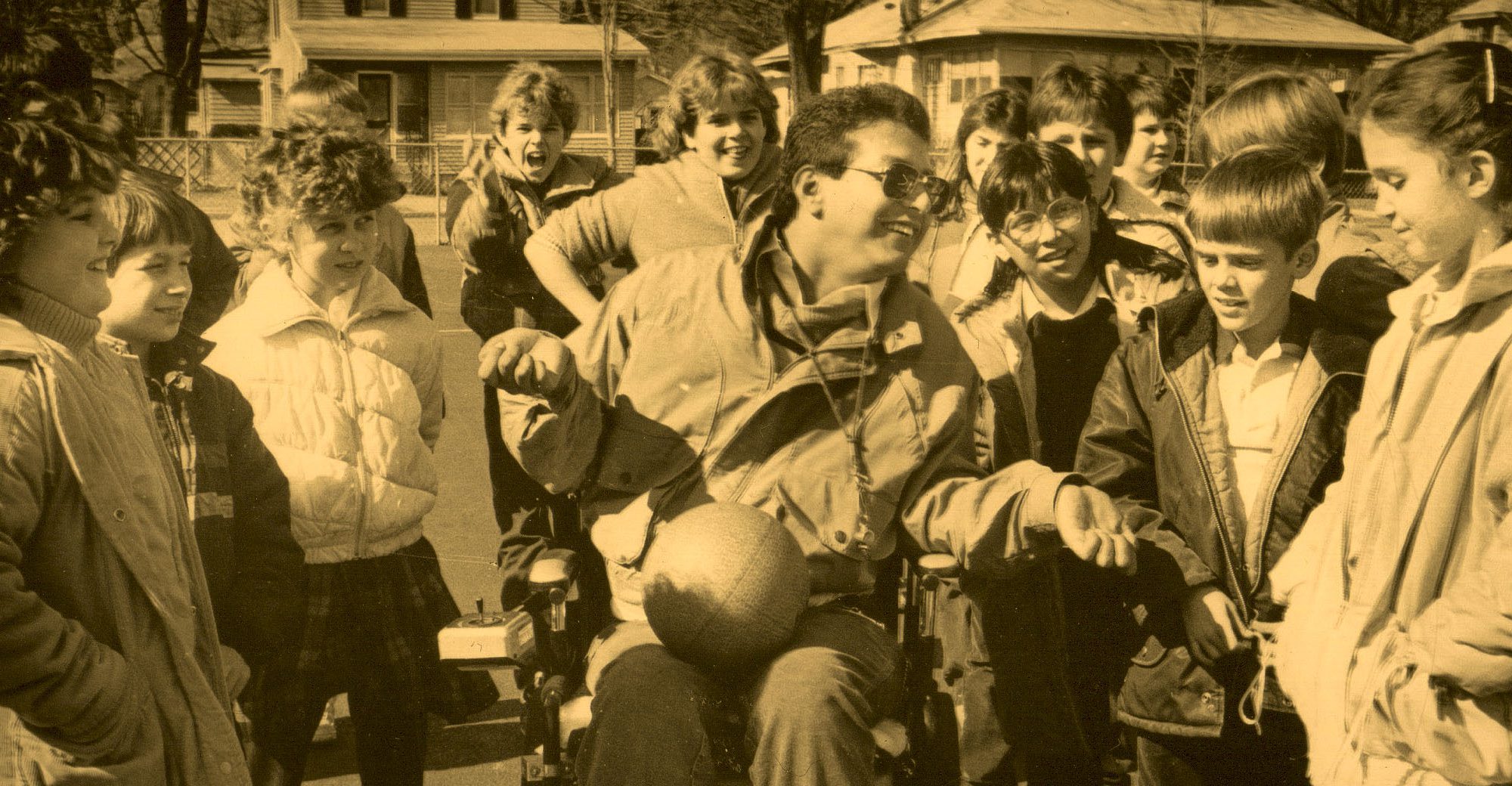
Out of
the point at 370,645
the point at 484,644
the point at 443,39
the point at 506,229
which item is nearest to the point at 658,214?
the point at 506,229

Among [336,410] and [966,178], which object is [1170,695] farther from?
[966,178]

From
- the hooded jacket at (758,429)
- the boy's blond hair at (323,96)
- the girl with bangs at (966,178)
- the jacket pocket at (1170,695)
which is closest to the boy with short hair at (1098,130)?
the girl with bangs at (966,178)

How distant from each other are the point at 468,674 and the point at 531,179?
9.07 feet

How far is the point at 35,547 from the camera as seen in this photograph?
2.76 metres

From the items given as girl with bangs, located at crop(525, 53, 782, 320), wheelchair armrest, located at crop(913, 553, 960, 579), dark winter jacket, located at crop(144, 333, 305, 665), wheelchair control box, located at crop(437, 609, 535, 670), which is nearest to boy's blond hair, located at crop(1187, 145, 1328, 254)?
wheelchair armrest, located at crop(913, 553, 960, 579)

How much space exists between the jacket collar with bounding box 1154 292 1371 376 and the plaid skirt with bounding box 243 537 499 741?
82.4 inches

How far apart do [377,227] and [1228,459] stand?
3.17 metres

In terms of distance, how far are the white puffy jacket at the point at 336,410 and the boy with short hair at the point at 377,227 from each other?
0.98 m

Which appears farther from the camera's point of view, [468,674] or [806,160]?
[468,674]

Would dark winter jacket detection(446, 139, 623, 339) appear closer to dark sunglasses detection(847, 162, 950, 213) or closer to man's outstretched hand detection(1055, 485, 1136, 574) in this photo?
dark sunglasses detection(847, 162, 950, 213)

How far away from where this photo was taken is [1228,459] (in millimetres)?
3613

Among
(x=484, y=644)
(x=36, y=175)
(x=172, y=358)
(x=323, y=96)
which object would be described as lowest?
(x=484, y=644)

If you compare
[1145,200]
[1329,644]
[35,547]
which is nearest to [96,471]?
[35,547]

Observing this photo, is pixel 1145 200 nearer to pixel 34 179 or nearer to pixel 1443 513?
pixel 1443 513
